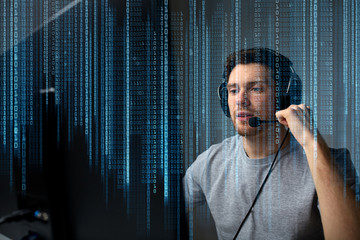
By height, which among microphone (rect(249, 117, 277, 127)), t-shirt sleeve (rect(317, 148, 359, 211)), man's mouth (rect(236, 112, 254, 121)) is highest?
man's mouth (rect(236, 112, 254, 121))

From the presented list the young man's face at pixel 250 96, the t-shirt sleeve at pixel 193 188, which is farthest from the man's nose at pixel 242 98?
the t-shirt sleeve at pixel 193 188

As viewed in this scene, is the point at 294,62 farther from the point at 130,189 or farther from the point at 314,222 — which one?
the point at 130,189

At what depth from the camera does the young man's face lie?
24.1 inches

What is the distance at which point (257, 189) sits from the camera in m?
0.62

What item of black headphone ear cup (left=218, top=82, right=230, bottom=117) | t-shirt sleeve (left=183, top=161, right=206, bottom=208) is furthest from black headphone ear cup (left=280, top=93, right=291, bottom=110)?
t-shirt sleeve (left=183, top=161, right=206, bottom=208)

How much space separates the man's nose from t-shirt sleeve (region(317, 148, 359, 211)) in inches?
11.0

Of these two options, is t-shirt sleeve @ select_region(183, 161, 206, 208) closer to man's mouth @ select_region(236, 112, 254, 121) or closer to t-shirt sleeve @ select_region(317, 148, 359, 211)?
man's mouth @ select_region(236, 112, 254, 121)

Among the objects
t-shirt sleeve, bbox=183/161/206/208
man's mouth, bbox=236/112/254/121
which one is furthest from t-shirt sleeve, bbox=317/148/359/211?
t-shirt sleeve, bbox=183/161/206/208

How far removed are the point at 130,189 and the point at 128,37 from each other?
482mm

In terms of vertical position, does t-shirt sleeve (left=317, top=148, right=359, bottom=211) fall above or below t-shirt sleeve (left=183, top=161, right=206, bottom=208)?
above

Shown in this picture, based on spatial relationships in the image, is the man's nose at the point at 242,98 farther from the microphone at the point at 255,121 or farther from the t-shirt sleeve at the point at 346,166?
the t-shirt sleeve at the point at 346,166

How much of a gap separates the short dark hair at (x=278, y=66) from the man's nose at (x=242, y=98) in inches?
3.6

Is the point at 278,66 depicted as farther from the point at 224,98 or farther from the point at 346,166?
the point at 346,166

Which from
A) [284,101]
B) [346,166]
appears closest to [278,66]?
[284,101]
